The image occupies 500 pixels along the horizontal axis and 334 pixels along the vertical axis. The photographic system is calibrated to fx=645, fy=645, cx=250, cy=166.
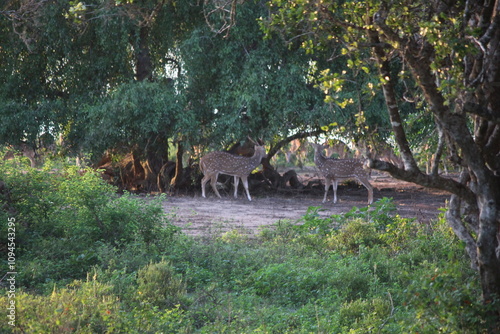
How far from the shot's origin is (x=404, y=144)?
5.45 meters

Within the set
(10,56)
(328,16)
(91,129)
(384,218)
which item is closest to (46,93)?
(10,56)

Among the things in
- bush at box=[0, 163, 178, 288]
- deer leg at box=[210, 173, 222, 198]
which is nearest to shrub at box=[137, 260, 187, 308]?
bush at box=[0, 163, 178, 288]

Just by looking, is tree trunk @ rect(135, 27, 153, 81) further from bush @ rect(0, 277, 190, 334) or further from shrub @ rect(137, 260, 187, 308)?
bush @ rect(0, 277, 190, 334)

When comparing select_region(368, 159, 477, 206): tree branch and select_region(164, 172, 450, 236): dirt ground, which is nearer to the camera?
select_region(368, 159, 477, 206): tree branch

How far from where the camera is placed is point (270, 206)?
53.3ft

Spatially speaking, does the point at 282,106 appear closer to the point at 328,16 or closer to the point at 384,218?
the point at 384,218

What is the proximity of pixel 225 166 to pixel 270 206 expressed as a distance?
107 inches

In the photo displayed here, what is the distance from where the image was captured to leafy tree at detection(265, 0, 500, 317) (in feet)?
16.8

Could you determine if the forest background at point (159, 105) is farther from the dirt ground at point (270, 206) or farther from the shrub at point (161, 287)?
the dirt ground at point (270, 206)

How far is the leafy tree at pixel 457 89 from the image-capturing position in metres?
5.12

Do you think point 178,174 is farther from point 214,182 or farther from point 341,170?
point 341,170

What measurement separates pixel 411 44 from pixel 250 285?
3515mm

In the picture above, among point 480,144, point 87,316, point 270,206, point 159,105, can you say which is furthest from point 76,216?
point 159,105

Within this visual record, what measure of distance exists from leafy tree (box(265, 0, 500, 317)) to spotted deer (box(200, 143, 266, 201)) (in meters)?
12.3
